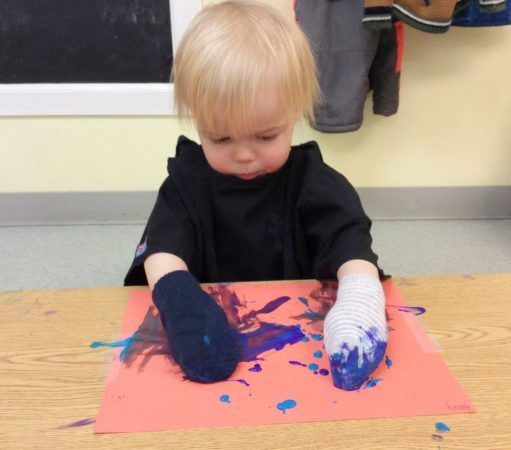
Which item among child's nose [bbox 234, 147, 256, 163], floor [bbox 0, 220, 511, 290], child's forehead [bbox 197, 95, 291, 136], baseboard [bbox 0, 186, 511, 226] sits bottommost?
floor [bbox 0, 220, 511, 290]

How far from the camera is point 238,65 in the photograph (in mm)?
533

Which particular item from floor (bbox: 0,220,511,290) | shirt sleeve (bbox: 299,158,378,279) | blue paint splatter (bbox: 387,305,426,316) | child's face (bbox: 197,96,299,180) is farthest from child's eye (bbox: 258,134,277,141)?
floor (bbox: 0,220,511,290)

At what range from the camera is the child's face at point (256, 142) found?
553 mm

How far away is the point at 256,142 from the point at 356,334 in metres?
0.25

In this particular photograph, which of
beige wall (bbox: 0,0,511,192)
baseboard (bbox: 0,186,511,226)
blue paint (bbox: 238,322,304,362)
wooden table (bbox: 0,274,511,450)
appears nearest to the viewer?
wooden table (bbox: 0,274,511,450)

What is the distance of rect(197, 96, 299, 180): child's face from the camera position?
0.55 m

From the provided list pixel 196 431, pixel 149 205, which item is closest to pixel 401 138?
pixel 149 205

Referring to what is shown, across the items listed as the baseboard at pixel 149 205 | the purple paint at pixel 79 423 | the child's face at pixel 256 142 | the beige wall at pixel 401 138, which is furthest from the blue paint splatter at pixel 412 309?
the baseboard at pixel 149 205

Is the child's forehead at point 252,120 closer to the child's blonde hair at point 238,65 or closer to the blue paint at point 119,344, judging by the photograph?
the child's blonde hair at point 238,65

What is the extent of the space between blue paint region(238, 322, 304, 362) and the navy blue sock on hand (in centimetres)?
1

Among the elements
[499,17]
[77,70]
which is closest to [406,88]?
[499,17]

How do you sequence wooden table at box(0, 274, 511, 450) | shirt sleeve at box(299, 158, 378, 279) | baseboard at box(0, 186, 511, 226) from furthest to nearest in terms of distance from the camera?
baseboard at box(0, 186, 511, 226) < shirt sleeve at box(299, 158, 378, 279) < wooden table at box(0, 274, 511, 450)

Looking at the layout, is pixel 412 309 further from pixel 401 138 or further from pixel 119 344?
pixel 401 138

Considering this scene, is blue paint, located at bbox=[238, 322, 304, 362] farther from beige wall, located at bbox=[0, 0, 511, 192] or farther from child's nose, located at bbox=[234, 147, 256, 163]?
beige wall, located at bbox=[0, 0, 511, 192]
